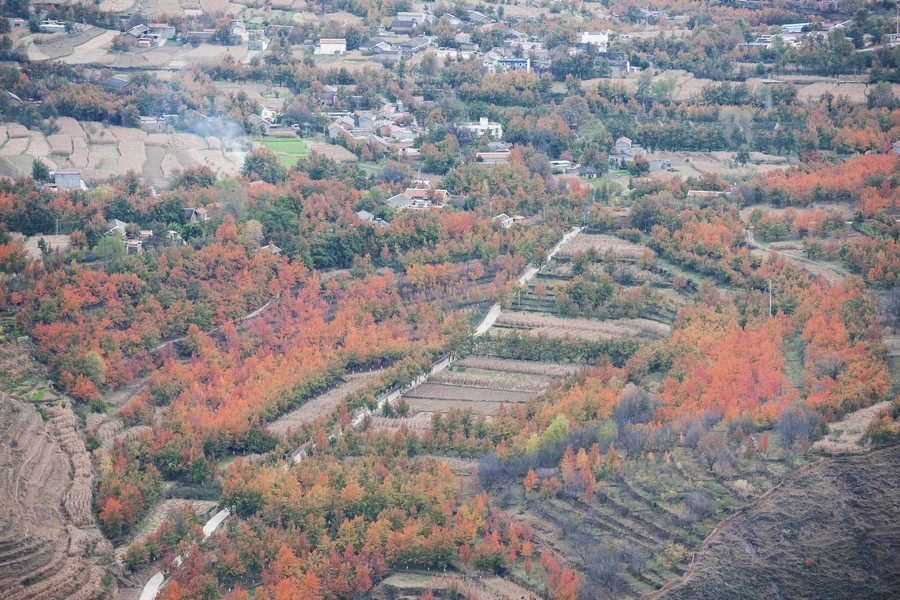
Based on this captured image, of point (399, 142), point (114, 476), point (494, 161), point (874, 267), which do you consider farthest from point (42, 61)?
point (874, 267)

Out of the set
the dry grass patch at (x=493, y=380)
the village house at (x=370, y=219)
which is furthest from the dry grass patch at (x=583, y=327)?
the village house at (x=370, y=219)

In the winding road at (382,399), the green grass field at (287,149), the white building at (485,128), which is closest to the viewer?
the winding road at (382,399)

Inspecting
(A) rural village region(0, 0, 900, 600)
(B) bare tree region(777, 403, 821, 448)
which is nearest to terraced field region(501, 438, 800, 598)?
(A) rural village region(0, 0, 900, 600)

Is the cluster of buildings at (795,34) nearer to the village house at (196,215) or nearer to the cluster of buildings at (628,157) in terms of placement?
the cluster of buildings at (628,157)

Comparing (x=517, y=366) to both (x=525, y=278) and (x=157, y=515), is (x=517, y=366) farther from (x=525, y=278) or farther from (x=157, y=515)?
(x=157, y=515)

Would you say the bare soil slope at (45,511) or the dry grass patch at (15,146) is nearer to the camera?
the bare soil slope at (45,511)

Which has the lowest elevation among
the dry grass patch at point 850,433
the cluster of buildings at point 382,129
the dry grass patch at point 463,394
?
the dry grass patch at point 463,394

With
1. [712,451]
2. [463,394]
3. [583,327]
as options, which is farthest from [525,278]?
[712,451]
